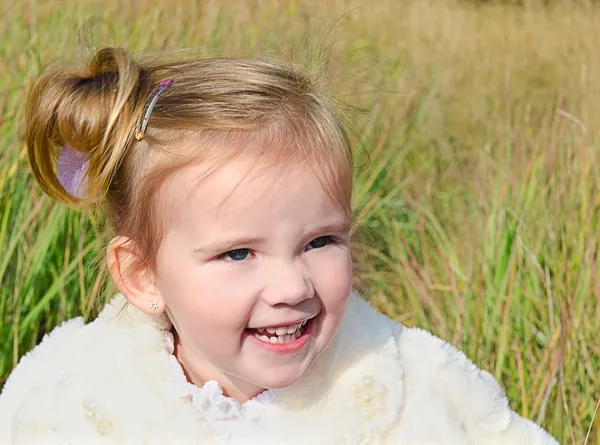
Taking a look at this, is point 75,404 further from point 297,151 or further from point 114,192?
point 297,151

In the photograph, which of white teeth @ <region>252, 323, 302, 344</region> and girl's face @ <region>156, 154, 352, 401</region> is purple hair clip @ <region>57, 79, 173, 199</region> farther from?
white teeth @ <region>252, 323, 302, 344</region>

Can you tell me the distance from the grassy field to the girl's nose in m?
0.47

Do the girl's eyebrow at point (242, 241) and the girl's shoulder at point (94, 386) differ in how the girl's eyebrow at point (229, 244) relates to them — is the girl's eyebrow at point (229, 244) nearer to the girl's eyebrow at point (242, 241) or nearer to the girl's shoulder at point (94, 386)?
the girl's eyebrow at point (242, 241)

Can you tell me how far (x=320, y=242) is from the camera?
1.48 metres

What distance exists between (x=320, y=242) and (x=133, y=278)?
1.24ft

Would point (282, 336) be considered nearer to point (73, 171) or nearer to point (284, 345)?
point (284, 345)

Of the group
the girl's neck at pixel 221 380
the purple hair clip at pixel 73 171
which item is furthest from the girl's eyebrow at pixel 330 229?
the purple hair clip at pixel 73 171

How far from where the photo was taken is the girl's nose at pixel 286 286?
54.5 inches

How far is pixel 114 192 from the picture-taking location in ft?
5.43

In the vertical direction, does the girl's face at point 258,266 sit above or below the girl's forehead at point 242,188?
below

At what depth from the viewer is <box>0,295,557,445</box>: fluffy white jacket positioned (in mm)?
1575

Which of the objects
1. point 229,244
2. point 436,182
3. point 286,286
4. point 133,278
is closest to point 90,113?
point 133,278

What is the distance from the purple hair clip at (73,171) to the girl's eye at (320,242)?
1.65ft

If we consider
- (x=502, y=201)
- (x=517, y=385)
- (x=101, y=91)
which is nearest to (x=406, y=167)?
(x=502, y=201)
